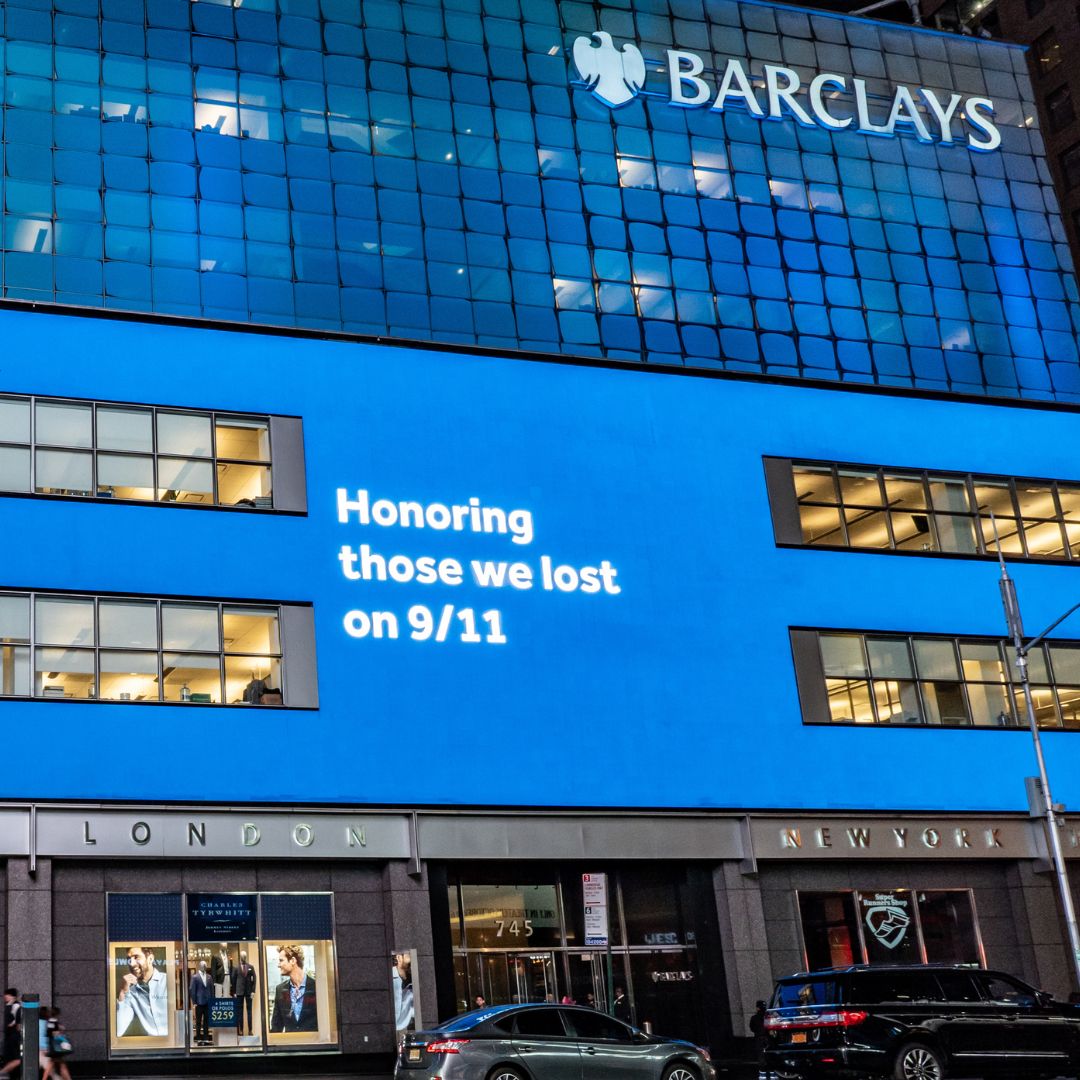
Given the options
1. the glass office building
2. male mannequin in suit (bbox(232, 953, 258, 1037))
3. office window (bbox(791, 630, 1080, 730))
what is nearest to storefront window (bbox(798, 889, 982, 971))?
the glass office building

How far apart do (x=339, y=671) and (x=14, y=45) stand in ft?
53.5

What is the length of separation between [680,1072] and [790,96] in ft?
96.0

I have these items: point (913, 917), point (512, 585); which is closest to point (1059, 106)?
point (913, 917)

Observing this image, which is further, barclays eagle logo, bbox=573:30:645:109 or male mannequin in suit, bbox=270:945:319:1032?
barclays eagle logo, bbox=573:30:645:109

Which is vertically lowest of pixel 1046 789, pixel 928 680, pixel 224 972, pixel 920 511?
pixel 224 972

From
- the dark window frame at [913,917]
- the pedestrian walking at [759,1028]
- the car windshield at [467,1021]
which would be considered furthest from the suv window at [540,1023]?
the dark window frame at [913,917]

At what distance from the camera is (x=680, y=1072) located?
25891mm

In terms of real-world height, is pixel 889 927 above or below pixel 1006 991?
above

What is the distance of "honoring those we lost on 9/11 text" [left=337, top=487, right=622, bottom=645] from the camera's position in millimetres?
34281

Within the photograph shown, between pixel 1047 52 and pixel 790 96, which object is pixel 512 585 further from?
pixel 1047 52

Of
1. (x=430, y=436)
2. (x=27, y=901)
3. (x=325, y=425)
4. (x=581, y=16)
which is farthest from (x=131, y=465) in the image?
(x=581, y=16)

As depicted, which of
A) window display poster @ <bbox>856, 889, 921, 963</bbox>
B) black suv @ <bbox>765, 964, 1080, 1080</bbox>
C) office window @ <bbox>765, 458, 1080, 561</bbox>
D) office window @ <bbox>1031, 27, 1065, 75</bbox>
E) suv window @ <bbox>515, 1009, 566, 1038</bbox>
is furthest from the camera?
office window @ <bbox>1031, 27, 1065, 75</bbox>

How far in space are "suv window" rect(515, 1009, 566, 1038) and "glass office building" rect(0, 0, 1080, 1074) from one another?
586cm

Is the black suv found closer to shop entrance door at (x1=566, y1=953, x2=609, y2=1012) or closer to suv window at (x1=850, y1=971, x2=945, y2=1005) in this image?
suv window at (x1=850, y1=971, x2=945, y2=1005)
